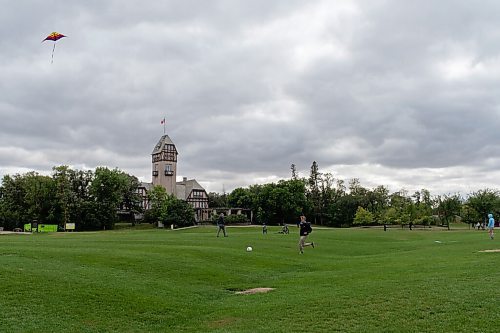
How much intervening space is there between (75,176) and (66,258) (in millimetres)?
96877

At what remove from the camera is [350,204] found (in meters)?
130

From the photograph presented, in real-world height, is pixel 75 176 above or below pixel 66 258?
above

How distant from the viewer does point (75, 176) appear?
112 meters

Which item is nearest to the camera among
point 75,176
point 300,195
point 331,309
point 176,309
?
point 331,309

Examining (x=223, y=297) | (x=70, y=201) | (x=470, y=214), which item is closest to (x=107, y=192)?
(x=70, y=201)

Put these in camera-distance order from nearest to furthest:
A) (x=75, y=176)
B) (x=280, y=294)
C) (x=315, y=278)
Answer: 1. (x=280, y=294)
2. (x=315, y=278)
3. (x=75, y=176)

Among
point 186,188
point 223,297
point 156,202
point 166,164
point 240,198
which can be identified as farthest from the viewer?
point 240,198

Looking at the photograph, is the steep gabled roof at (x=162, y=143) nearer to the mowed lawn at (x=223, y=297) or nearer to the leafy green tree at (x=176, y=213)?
the leafy green tree at (x=176, y=213)

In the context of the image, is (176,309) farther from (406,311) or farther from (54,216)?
(54,216)

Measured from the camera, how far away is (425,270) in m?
20.4

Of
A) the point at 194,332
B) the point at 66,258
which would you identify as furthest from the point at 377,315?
Answer: the point at 66,258

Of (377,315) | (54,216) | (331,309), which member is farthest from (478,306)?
(54,216)

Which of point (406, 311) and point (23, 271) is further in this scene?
point (23, 271)

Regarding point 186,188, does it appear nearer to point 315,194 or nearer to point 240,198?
point 240,198
